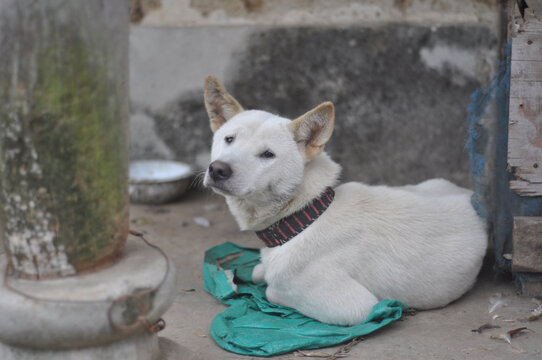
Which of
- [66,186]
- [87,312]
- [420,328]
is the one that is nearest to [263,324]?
[420,328]

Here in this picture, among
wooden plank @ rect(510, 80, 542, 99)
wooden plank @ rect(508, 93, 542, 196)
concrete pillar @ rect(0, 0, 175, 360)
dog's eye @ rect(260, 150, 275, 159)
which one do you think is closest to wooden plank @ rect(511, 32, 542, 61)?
wooden plank @ rect(510, 80, 542, 99)

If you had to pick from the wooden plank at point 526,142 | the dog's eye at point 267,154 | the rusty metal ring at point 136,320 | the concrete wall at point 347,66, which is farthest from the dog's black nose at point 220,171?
the concrete wall at point 347,66

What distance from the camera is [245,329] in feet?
11.8

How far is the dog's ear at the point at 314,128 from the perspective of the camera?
11.4 ft

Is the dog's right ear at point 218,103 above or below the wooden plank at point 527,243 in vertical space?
above

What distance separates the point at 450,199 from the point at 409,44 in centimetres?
199

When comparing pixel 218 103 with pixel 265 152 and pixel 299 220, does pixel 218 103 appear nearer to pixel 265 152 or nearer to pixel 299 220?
pixel 265 152

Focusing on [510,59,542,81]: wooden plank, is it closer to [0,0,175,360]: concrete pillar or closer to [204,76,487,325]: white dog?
[204,76,487,325]: white dog

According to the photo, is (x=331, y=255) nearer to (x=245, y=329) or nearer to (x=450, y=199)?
(x=245, y=329)

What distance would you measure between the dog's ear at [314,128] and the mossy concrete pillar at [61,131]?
1234mm

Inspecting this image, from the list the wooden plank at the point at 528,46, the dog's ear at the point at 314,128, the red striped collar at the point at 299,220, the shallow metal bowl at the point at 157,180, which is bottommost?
the shallow metal bowl at the point at 157,180

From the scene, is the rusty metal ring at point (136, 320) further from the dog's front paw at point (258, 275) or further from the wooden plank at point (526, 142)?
the wooden plank at point (526, 142)

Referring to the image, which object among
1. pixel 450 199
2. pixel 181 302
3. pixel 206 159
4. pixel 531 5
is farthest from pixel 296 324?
pixel 206 159

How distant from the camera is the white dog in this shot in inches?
138
